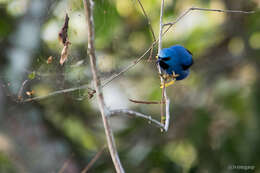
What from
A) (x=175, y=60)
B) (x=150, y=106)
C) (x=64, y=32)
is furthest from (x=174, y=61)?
(x=150, y=106)

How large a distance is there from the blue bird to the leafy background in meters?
1.00

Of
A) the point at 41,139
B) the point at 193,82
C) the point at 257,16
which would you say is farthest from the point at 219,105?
the point at 41,139

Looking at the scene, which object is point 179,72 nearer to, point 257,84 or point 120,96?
point 120,96

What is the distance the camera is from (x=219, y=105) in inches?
159

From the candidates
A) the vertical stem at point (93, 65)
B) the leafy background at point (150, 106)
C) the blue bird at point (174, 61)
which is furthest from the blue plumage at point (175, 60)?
the leafy background at point (150, 106)

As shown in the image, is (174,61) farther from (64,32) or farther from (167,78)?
(64,32)

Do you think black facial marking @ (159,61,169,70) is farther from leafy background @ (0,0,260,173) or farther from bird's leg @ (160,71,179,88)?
leafy background @ (0,0,260,173)

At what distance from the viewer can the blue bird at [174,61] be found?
143cm

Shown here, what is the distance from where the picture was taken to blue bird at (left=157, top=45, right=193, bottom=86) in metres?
1.43

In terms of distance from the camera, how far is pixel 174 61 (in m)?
1.47

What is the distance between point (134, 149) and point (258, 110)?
55.4 inches

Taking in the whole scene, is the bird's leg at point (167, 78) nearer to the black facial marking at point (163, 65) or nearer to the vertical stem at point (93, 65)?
the black facial marking at point (163, 65)

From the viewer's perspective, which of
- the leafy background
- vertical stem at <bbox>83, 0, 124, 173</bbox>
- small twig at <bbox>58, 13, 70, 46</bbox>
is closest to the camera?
vertical stem at <bbox>83, 0, 124, 173</bbox>

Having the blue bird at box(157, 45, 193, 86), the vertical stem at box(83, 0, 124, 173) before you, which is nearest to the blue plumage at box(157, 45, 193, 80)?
the blue bird at box(157, 45, 193, 86)
